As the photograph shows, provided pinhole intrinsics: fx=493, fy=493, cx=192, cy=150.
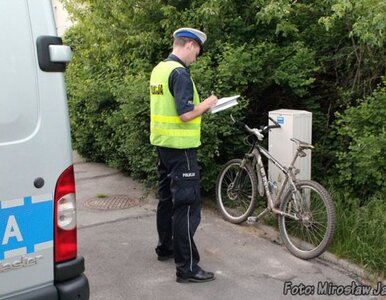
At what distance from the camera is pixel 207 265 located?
4.29 metres

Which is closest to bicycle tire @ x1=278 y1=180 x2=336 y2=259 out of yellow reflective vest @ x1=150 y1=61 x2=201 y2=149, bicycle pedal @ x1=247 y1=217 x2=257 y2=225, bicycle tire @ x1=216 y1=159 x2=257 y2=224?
bicycle pedal @ x1=247 y1=217 x2=257 y2=225

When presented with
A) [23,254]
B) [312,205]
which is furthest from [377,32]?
[23,254]

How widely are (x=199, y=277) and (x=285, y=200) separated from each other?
1154 mm

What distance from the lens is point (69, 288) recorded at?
8.17 feet

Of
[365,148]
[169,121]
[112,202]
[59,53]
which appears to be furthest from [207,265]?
[59,53]

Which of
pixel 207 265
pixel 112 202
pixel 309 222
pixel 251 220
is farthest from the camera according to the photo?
pixel 112 202

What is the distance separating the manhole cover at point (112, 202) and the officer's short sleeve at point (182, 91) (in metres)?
2.55

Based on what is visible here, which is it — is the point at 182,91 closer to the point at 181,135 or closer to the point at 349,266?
the point at 181,135

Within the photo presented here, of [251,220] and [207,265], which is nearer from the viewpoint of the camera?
[207,265]

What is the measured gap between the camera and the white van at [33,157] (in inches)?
88.7

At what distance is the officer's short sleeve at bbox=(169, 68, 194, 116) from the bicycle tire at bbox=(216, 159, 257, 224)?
5.24 ft

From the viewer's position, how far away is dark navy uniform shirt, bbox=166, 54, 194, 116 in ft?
12.0

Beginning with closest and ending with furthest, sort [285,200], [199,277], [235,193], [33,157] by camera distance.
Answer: [33,157], [199,277], [285,200], [235,193]

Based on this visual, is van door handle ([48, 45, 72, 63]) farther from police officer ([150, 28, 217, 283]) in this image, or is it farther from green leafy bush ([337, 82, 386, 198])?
green leafy bush ([337, 82, 386, 198])
